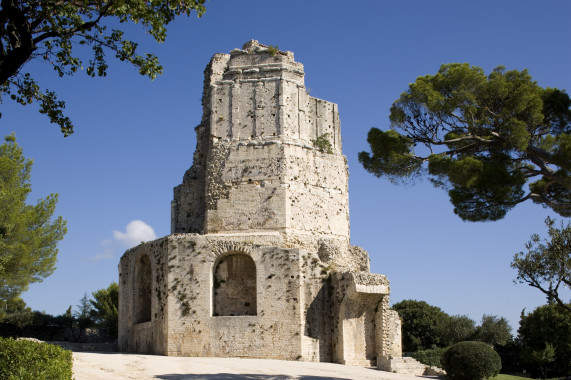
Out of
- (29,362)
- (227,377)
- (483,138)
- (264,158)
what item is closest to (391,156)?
(483,138)

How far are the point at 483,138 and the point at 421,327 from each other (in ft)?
69.3

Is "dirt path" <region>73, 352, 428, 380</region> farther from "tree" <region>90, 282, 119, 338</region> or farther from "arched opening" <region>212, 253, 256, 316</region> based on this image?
"tree" <region>90, 282, 119, 338</region>

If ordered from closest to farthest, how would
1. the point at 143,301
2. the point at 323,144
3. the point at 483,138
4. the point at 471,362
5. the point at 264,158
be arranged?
the point at 483,138 → the point at 471,362 → the point at 264,158 → the point at 143,301 → the point at 323,144

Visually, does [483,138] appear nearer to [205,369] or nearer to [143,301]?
[205,369]

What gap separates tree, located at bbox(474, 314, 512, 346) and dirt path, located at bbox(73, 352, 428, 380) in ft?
56.4

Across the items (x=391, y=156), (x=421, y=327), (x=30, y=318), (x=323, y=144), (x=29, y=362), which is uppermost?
(x=323, y=144)

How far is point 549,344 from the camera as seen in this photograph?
28.7m

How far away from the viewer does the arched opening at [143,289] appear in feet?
77.4

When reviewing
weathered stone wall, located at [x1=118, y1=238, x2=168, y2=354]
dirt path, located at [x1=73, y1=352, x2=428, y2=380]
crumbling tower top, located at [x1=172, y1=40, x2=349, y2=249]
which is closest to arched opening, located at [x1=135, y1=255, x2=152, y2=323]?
weathered stone wall, located at [x1=118, y1=238, x2=168, y2=354]

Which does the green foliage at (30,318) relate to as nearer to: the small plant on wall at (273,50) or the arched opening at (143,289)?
the arched opening at (143,289)

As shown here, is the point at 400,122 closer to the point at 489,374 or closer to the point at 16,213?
the point at 489,374

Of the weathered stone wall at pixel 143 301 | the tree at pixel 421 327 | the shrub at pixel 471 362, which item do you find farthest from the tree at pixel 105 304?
the shrub at pixel 471 362

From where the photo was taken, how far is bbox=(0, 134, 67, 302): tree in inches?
843

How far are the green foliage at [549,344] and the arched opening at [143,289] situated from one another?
16569mm
